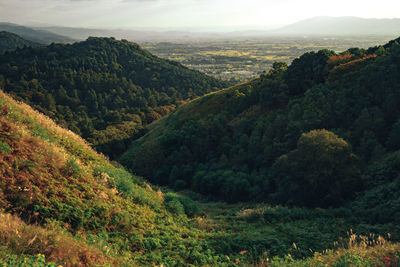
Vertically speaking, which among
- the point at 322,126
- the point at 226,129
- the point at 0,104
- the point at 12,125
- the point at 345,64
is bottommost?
the point at 226,129

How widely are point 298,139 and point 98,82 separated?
113705 mm

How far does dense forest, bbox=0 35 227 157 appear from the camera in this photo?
91812mm

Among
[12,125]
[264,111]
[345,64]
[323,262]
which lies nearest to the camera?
[323,262]

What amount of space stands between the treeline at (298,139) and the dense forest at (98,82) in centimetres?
4154

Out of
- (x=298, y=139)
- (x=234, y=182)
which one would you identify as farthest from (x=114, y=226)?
(x=298, y=139)

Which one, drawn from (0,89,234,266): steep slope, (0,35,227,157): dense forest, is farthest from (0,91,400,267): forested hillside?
(0,35,227,157): dense forest

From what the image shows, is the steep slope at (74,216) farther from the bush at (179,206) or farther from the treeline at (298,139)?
the treeline at (298,139)

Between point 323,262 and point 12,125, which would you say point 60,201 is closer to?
point 12,125

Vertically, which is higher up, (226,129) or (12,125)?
(12,125)

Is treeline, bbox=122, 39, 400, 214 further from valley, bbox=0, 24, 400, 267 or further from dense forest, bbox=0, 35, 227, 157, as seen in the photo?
dense forest, bbox=0, 35, 227, 157

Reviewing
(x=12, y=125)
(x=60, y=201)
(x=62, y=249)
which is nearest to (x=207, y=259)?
(x=62, y=249)

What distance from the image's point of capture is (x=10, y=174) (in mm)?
8820

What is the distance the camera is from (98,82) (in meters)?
119

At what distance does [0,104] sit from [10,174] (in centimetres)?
576
